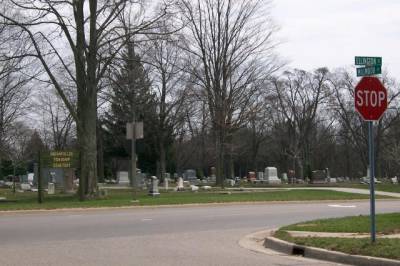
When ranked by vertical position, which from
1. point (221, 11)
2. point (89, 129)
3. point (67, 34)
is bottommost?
point (89, 129)

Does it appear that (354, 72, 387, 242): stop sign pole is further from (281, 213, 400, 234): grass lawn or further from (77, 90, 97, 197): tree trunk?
(77, 90, 97, 197): tree trunk

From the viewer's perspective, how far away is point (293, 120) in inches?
3290

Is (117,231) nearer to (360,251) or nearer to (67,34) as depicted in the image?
(360,251)

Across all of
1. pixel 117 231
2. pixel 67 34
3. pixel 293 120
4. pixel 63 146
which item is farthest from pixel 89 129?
pixel 293 120

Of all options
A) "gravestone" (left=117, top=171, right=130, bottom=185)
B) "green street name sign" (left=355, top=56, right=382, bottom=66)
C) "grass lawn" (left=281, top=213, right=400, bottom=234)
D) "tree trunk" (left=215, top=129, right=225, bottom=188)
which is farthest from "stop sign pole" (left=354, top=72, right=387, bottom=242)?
"gravestone" (left=117, top=171, right=130, bottom=185)

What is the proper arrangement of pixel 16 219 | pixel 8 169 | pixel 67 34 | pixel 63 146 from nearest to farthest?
pixel 16 219 → pixel 67 34 → pixel 63 146 → pixel 8 169

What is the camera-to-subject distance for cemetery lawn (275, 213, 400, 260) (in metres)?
10.6

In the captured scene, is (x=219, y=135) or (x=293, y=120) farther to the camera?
(x=293, y=120)

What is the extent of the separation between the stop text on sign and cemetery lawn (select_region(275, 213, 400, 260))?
8.53ft

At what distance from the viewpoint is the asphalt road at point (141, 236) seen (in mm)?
11047

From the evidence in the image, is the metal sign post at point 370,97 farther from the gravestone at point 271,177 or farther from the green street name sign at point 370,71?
the gravestone at point 271,177

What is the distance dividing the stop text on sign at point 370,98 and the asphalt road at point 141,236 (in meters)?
3.03

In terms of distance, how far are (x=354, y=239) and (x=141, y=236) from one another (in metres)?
5.36

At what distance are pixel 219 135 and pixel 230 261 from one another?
3566 centimetres
